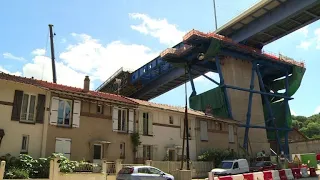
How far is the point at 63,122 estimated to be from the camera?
23.2 meters

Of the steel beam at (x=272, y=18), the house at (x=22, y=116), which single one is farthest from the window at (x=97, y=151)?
the steel beam at (x=272, y=18)

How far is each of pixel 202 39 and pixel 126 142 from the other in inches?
756

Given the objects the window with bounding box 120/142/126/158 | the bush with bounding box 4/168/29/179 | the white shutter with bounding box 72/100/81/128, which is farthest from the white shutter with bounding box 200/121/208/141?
the bush with bounding box 4/168/29/179

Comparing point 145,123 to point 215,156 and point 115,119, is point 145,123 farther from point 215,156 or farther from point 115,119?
point 215,156

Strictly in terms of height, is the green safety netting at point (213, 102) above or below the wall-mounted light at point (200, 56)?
below

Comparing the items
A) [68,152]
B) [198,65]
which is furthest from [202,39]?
[68,152]

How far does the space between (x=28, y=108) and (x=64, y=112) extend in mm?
2566

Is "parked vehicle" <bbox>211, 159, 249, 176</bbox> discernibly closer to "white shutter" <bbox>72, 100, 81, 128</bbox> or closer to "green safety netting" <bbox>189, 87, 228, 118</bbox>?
"white shutter" <bbox>72, 100, 81, 128</bbox>

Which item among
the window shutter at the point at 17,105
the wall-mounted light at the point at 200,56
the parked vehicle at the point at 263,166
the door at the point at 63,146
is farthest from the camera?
the wall-mounted light at the point at 200,56

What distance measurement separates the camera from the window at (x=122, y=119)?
87.5 ft

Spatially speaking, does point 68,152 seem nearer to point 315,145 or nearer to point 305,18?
point 305,18

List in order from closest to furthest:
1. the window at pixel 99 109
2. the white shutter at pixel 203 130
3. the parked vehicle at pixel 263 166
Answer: the window at pixel 99 109 < the parked vehicle at pixel 263 166 < the white shutter at pixel 203 130

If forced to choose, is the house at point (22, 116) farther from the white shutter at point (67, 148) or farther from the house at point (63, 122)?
the white shutter at point (67, 148)

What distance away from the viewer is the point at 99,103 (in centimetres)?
2533
